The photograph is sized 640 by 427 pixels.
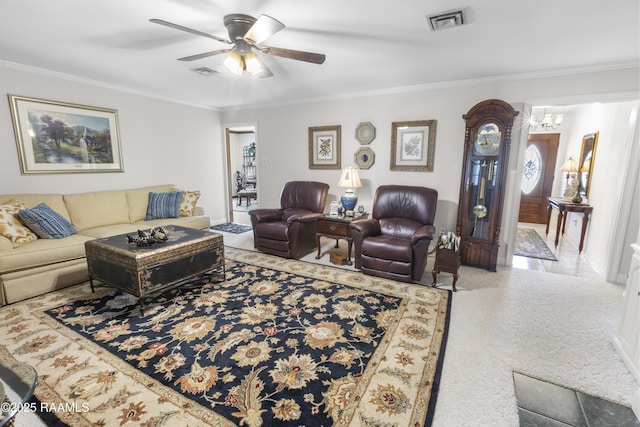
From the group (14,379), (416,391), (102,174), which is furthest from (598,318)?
(102,174)

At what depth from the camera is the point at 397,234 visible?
11.6ft

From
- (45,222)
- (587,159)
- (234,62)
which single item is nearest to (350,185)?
(234,62)

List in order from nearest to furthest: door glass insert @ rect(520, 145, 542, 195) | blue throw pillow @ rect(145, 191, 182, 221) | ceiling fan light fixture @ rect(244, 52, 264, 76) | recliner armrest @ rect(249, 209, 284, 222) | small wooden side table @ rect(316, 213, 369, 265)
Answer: ceiling fan light fixture @ rect(244, 52, 264, 76) < small wooden side table @ rect(316, 213, 369, 265) < recliner armrest @ rect(249, 209, 284, 222) < blue throw pillow @ rect(145, 191, 182, 221) < door glass insert @ rect(520, 145, 542, 195)

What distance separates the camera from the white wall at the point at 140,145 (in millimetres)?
3312

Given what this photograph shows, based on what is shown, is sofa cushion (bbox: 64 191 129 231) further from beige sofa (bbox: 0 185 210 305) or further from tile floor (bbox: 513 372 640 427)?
tile floor (bbox: 513 372 640 427)

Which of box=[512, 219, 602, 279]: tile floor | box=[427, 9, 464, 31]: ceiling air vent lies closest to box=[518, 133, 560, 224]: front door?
box=[512, 219, 602, 279]: tile floor

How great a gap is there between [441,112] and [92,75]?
4.60 m

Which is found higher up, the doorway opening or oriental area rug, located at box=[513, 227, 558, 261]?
the doorway opening

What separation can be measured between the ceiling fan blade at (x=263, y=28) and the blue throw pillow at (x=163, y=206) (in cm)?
301

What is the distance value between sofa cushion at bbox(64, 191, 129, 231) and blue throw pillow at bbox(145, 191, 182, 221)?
31 centimetres

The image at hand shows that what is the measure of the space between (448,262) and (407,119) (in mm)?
2188

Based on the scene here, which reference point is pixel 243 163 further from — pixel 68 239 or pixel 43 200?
pixel 68 239

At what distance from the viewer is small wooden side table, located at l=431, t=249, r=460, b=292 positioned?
115 inches

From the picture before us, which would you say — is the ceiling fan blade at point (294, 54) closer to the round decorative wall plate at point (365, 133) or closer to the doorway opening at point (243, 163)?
the round decorative wall plate at point (365, 133)
